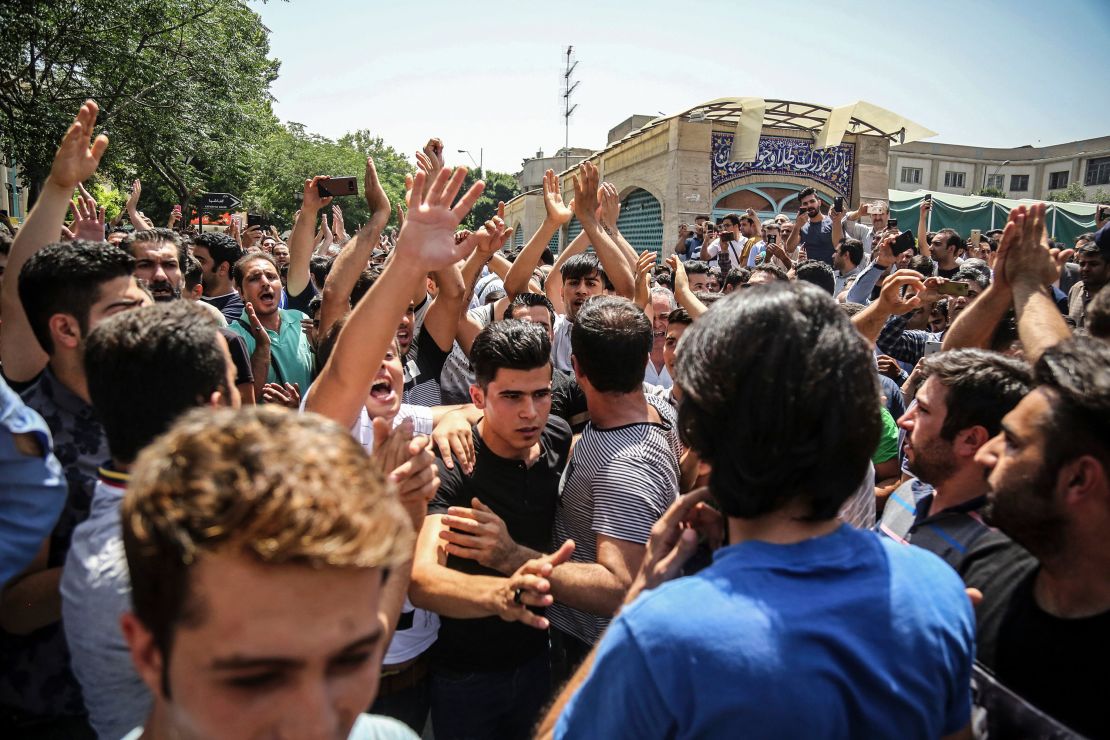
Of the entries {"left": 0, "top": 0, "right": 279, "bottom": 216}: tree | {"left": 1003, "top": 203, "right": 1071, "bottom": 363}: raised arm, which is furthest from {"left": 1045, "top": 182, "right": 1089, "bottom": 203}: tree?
{"left": 1003, "top": 203, "right": 1071, "bottom": 363}: raised arm

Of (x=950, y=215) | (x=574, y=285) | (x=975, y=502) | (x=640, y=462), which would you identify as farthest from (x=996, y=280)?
(x=950, y=215)

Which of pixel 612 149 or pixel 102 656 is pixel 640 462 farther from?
pixel 612 149

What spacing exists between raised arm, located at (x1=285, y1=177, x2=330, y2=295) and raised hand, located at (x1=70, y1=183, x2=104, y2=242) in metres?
1.16

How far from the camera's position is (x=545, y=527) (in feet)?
7.97

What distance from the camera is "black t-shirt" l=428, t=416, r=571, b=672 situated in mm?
2314

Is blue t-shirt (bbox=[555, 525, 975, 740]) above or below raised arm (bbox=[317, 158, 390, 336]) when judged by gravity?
below

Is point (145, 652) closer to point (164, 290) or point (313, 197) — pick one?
point (164, 290)

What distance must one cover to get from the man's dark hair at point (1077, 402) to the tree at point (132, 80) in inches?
626

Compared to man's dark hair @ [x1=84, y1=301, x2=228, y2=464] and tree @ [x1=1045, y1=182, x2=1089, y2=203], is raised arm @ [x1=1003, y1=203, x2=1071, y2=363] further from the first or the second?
tree @ [x1=1045, y1=182, x2=1089, y2=203]

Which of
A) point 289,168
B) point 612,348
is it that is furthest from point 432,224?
point 289,168

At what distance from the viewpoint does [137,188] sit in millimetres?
6762

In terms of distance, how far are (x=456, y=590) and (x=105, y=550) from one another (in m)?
0.86

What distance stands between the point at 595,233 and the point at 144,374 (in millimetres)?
3486

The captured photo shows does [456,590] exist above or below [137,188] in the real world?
below
